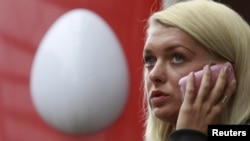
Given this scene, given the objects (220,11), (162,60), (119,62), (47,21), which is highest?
(47,21)

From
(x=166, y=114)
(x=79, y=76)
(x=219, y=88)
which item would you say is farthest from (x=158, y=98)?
(x=79, y=76)

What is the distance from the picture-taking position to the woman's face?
1.74m

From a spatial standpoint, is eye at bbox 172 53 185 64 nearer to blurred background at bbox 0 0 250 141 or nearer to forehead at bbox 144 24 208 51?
forehead at bbox 144 24 208 51

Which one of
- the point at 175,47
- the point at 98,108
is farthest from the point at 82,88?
the point at 175,47

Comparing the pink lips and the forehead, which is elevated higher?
the forehead

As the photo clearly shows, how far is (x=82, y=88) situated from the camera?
126 inches

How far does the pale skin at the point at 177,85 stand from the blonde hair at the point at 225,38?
3 cm

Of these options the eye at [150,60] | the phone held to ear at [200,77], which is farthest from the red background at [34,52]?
the phone held to ear at [200,77]

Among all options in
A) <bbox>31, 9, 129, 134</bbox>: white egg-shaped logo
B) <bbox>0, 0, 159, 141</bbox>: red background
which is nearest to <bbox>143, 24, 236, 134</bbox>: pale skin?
<bbox>31, 9, 129, 134</bbox>: white egg-shaped logo

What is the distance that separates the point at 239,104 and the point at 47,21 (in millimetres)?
1891

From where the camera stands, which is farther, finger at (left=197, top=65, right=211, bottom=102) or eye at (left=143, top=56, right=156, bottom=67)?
eye at (left=143, top=56, right=156, bottom=67)

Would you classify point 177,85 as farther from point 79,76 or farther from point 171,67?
point 79,76

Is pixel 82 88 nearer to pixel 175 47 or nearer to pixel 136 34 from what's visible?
pixel 136 34

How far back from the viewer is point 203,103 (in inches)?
66.8
